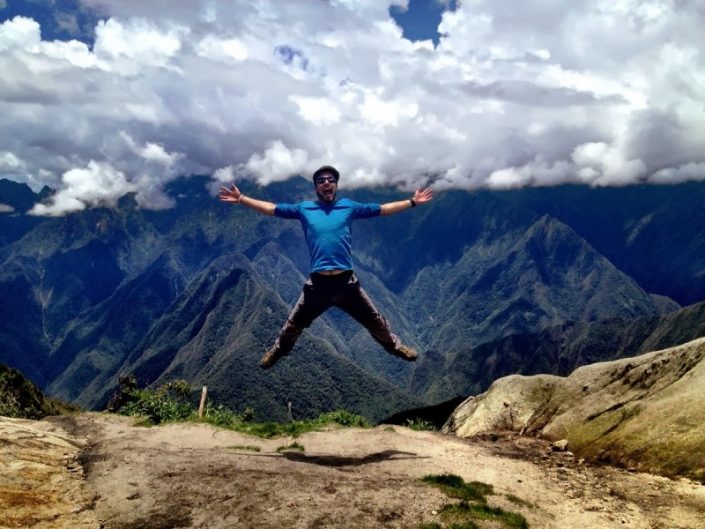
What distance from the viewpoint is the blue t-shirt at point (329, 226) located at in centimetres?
1458

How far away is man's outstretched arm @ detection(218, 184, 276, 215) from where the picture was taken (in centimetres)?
1521

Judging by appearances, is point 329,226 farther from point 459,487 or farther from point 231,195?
point 459,487

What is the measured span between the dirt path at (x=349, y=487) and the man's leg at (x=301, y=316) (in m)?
3.01

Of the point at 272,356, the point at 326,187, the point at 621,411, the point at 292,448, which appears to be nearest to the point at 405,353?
the point at 272,356

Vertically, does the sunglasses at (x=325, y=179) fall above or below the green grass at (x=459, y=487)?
above

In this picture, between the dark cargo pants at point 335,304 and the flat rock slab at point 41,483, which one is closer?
the flat rock slab at point 41,483

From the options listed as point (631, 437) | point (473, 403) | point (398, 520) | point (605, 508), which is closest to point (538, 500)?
point (605, 508)

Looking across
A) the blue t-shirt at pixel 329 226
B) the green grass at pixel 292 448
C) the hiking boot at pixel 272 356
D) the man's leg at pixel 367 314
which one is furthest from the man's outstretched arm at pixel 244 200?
the green grass at pixel 292 448

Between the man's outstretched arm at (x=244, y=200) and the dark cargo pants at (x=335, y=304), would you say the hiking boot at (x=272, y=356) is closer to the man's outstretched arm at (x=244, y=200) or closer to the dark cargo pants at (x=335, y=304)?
the dark cargo pants at (x=335, y=304)

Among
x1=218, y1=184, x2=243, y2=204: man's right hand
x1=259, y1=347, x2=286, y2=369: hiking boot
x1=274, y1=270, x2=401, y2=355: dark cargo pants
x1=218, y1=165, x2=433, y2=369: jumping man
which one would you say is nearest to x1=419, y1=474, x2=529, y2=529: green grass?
x1=274, y1=270, x2=401, y2=355: dark cargo pants

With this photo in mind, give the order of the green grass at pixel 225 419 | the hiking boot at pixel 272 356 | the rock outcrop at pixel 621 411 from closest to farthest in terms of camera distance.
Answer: the rock outcrop at pixel 621 411, the hiking boot at pixel 272 356, the green grass at pixel 225 419

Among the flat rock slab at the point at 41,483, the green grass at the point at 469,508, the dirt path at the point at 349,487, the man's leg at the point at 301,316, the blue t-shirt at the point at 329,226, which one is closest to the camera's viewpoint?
the flat rock slab at the point at 41,483

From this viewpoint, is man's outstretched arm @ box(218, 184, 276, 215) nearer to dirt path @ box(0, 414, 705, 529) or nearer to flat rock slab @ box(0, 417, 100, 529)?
dirt path @ box(0, 414, 705, 529)

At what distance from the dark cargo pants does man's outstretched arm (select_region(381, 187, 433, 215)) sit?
1.98 m
